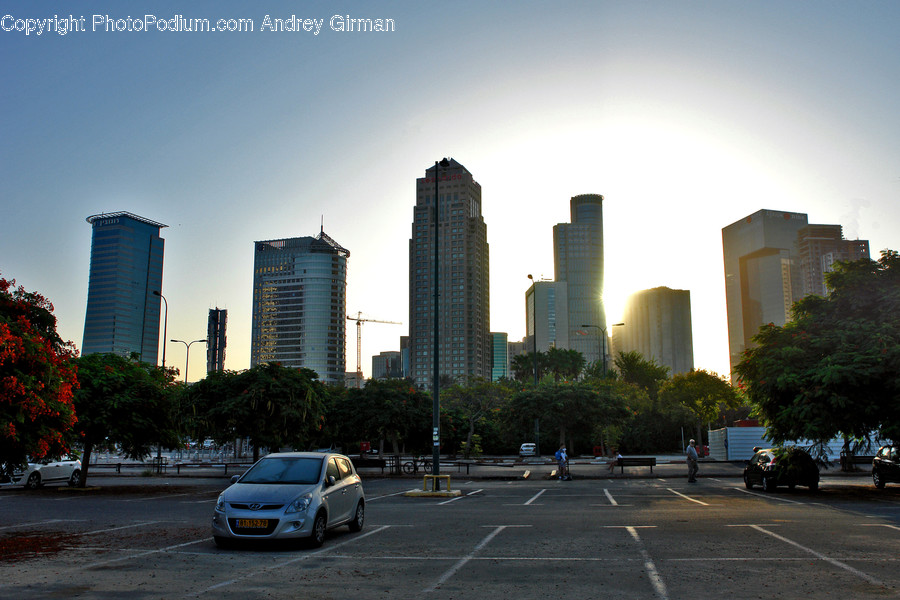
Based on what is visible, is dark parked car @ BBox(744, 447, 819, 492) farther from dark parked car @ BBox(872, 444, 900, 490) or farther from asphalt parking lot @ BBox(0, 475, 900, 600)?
asphalt parking lot @ BBox(0, 475, 900, 600)

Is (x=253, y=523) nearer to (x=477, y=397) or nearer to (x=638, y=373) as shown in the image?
(x=477, y=397)

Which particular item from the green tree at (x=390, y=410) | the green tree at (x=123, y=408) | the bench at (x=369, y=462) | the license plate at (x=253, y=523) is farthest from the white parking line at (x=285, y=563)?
the bench at (x=369, y=462)

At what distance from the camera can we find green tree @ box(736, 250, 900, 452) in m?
20.6

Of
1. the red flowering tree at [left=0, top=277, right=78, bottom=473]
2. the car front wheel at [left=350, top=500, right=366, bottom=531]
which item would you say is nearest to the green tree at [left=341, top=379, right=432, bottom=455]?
the car front wheel at [left=350, top=500, right=366, bottom=531]

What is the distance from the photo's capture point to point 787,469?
23047 mm

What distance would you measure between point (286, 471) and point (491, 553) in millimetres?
4012

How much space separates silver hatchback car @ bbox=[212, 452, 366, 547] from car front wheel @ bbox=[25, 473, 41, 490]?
20.4 m

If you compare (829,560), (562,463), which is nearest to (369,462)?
(562,463)

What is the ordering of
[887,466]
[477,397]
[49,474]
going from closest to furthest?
[887,466], [49,474], [477,397]

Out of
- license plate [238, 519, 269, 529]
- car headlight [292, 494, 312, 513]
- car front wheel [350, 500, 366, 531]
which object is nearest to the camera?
license plate [238, 519, 269, 529]

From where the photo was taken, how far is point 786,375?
863 inches

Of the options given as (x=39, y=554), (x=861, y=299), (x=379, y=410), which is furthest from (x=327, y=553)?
(x=379, y=410)

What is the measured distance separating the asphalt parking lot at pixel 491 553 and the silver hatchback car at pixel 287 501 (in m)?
0.35

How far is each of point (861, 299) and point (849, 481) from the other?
30.6 feet
